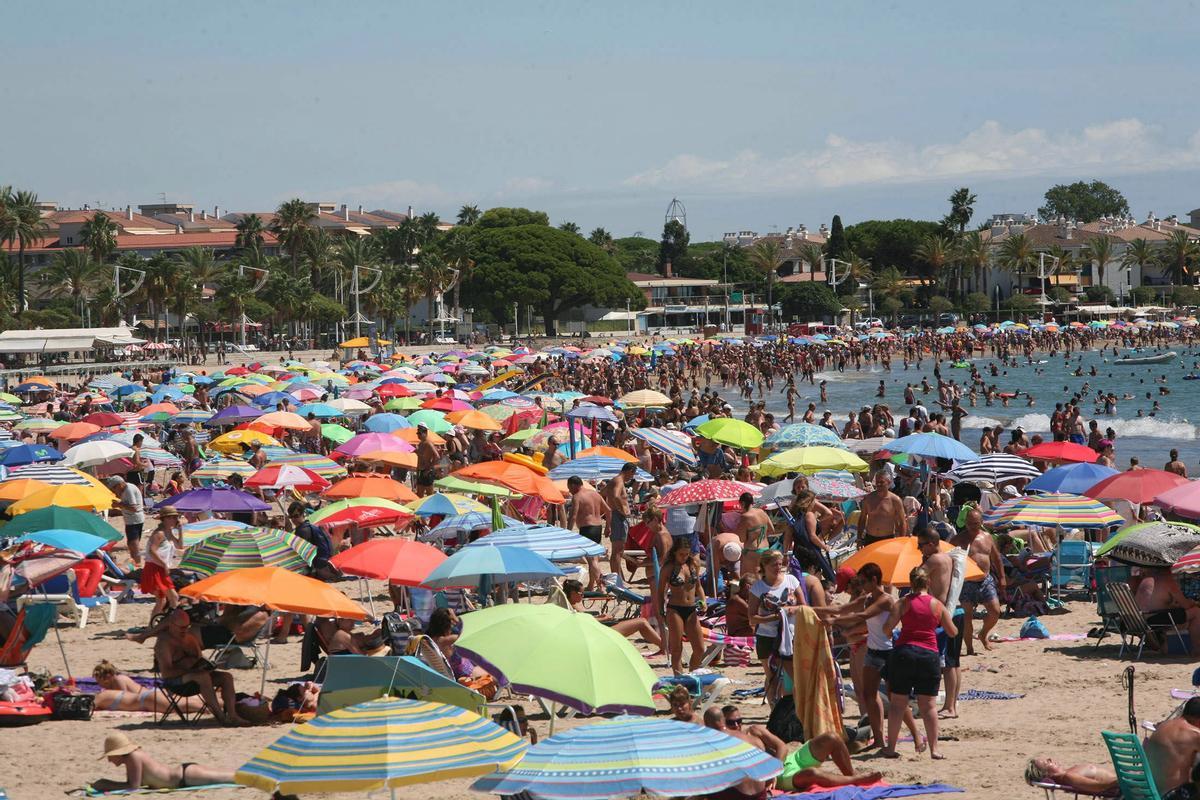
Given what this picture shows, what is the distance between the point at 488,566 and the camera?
938 cm

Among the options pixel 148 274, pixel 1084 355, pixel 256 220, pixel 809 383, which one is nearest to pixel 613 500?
pixel 809 383

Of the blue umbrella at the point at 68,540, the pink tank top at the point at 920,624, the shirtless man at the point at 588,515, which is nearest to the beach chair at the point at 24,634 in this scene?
the blue umbrella at the point at 68,540

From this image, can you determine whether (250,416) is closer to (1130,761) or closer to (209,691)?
(209,691)

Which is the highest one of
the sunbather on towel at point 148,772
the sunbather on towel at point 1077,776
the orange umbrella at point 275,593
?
the orange umbrella at point 275,593

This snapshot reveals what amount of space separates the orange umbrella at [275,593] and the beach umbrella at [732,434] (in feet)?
31.0

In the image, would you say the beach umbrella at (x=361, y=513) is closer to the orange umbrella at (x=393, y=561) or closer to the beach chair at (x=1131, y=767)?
the orange umbrella at (x=393, y=561)

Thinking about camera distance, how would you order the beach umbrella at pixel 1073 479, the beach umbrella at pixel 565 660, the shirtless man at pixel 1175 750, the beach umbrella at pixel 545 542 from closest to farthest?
the shirtless man at pixel 1175 750, the beach umbrella at pixel 565 660, the beach umbrella at pixel 545 542, the beach umbrella at pixel 1073 479

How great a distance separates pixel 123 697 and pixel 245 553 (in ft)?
4.50

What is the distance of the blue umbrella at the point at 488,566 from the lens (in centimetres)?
936

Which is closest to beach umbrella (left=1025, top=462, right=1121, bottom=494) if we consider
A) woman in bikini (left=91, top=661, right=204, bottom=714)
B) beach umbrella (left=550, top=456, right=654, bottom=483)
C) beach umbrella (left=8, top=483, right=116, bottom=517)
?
beach umbrella (left=550, top=456, right=654, bottom=483)

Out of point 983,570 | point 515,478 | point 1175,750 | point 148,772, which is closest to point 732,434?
point 515,478

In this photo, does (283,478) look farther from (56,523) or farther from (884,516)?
(884,516)

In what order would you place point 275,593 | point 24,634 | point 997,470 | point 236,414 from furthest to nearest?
point 236,414, point 997,470, point 24,634, point 275,593

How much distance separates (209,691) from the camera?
9062 mm
